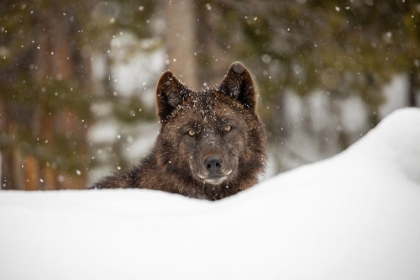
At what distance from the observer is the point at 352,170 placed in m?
2.14

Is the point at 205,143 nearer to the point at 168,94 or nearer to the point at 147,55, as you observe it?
the point at 168,94

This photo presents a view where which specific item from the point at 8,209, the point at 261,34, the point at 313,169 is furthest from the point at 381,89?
the point at 8,209

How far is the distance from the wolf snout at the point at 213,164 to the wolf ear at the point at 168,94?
954 millimetres

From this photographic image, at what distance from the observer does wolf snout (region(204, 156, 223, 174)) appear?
177 inches

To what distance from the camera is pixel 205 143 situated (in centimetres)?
469

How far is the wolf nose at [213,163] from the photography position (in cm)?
450

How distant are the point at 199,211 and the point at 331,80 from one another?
9063mm

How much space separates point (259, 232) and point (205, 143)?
2.85 meters

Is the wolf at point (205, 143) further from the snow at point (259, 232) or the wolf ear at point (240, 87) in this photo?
the snow at point (259, 232)

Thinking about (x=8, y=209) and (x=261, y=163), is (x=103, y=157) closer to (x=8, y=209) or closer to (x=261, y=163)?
(x=261, y=163)

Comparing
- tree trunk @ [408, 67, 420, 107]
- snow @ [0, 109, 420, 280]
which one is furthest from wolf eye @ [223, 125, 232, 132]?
tree trunk @ [408, 67, 420, 107]

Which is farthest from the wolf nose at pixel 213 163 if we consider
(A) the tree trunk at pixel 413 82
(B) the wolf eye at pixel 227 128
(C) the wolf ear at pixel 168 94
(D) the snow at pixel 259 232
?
(A) the tree trunk at pixel 413 82

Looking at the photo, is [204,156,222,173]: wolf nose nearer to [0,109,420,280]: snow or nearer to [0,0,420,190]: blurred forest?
[0,109,420,280]: snow

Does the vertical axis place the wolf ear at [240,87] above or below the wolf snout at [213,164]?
above
